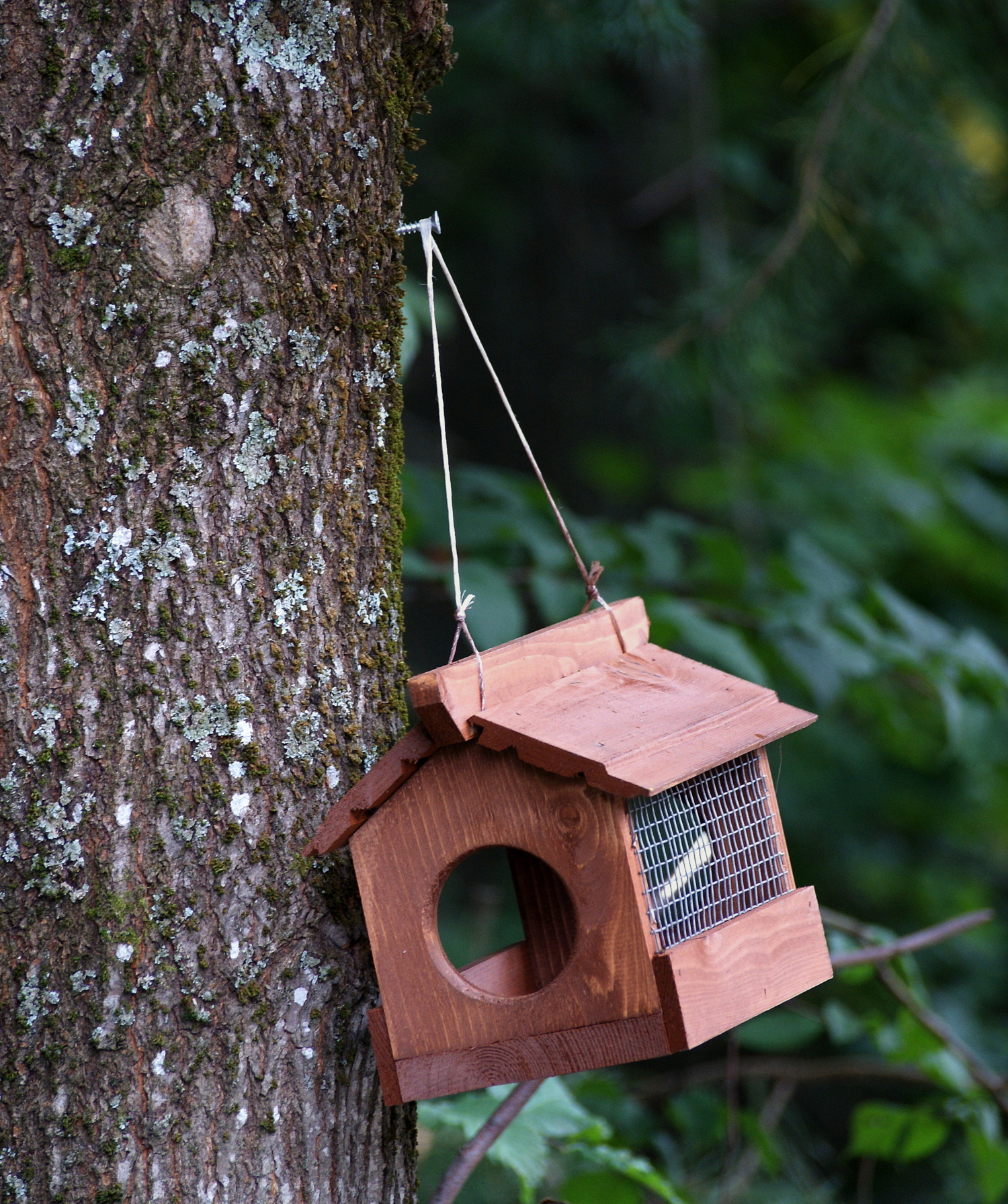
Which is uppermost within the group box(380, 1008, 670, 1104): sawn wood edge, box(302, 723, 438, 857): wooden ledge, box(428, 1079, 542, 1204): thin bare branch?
box(302, 723, 438, 857): wooden ledge

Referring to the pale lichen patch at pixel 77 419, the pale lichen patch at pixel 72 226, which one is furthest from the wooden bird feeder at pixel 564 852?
the pale lichen patch at pixel 72 226

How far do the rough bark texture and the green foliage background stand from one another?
2.41 feet

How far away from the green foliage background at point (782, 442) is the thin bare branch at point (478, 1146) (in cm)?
37

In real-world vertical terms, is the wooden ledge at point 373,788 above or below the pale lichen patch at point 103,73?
below

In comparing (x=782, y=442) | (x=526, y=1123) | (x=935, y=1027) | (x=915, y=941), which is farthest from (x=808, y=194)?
(x=782, y=442)

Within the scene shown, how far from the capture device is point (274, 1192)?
97 centimetres

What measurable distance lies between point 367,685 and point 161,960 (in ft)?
1.01

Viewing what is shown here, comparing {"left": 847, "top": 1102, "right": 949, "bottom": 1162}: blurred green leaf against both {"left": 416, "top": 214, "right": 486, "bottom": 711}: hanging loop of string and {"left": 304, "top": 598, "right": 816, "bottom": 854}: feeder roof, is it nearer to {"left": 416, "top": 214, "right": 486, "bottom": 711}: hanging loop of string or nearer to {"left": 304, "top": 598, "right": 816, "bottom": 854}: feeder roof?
{"left": 304, "top": 598, "right": 816, "bottom": 854}: feeder roof

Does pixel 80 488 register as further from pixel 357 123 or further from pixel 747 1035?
pixel 747 1035

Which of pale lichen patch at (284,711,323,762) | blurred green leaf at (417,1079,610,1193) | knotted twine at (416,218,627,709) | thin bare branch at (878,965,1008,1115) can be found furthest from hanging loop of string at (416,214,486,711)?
thin bare branch at (878,965,1008,1115)

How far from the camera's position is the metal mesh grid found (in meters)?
1.03

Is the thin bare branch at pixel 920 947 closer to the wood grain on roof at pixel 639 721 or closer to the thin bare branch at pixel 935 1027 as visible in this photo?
the thin bare branch at pixel 935 1027

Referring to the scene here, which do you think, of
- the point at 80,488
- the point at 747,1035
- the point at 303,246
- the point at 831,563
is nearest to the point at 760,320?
the point at 831,563

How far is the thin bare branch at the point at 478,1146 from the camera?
3.75ft
